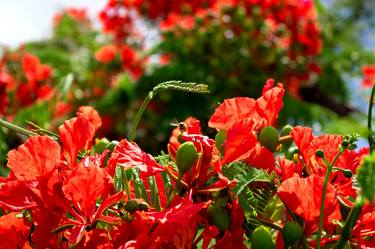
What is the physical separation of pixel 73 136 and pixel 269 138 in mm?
205

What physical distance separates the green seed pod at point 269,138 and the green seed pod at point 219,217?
0.12 meters

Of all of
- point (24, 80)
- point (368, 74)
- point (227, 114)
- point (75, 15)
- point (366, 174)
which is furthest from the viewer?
point (75, 15)

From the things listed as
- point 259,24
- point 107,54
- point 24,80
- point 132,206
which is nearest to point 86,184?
point 132,206

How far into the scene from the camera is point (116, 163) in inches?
24.2

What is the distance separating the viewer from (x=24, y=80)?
2.59 metres

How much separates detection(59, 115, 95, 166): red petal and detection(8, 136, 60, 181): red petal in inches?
1.5

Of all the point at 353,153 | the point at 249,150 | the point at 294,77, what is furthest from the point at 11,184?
the point at 294,77

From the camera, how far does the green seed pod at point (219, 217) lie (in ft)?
1.94

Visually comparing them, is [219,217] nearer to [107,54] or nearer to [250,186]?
[250,186]

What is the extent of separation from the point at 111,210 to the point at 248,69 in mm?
2243

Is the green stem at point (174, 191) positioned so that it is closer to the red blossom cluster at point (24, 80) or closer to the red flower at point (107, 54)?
the red blossom cluster at point (24, 80)

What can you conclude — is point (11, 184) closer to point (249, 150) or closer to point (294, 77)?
point (249, 150)

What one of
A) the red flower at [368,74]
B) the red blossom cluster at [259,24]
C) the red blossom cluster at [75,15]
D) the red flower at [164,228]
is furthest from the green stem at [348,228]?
the red blossom cluster at [75,15]

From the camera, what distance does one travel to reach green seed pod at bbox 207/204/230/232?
1.94ft
